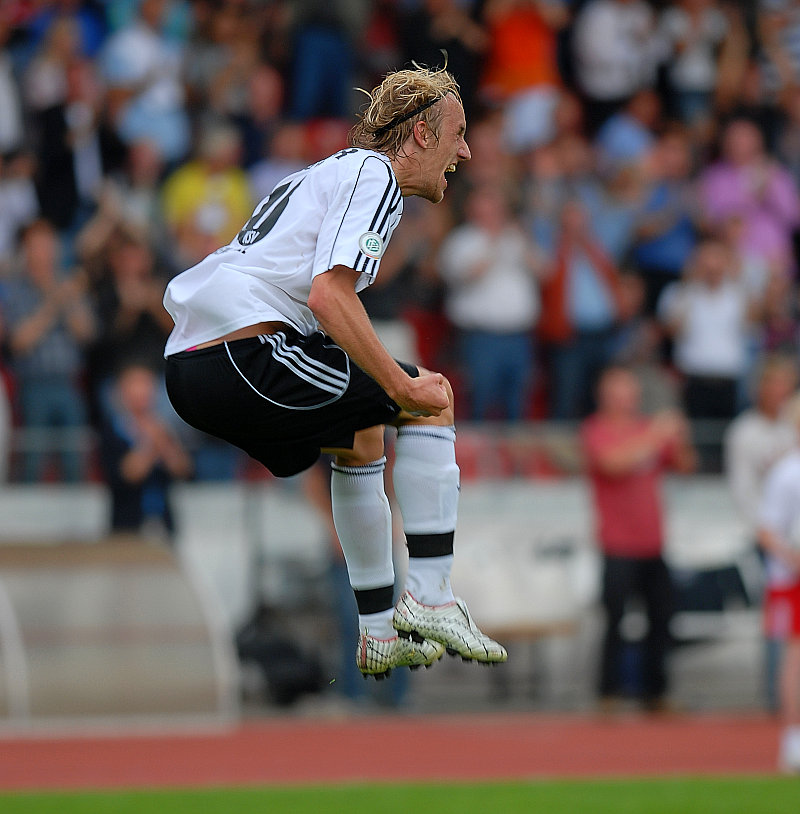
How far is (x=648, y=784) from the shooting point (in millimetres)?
10664

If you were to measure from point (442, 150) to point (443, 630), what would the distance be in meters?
1.54

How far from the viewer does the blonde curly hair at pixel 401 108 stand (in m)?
4.92

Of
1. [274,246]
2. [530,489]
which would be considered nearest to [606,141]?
[530,489]

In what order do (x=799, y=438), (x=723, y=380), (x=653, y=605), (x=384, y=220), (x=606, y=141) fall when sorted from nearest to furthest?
(x=384, y=220) → (x=799, y=438) → (x=653, y=605) → (x=723, y=380) → (x=606, y=141)

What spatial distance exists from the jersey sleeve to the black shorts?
32 cm

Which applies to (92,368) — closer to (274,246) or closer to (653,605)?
(653,605)

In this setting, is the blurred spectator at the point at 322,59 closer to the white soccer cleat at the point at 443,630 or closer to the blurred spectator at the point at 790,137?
the blurred spectator at the point at 790,137

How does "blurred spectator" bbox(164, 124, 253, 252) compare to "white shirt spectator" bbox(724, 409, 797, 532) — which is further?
"blurred spectator" bbox(164, 124, 253, 252)

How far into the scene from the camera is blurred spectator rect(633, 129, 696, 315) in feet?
42.1

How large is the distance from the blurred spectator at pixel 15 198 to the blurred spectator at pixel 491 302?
3.26 m

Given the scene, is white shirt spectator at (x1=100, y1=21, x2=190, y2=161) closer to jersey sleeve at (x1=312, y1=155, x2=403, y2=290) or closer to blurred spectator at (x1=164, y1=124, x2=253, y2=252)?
blurred spectator at (x1=164, y1=124, x2=253, y2=252)

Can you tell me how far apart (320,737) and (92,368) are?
326 cm

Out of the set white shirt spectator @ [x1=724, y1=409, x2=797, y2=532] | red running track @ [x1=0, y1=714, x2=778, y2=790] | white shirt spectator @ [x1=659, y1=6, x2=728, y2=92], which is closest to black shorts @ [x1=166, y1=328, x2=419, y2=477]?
red running track @ [x1=0, y1=714, x2=778, y2=790]

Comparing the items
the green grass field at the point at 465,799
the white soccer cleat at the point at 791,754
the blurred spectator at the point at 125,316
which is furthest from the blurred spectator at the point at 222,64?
the white soccer cleat at the point at 791,754
